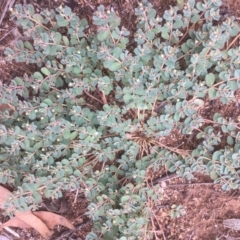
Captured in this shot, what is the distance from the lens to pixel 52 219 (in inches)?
93.8

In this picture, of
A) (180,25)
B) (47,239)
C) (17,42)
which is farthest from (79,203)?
(180,25)

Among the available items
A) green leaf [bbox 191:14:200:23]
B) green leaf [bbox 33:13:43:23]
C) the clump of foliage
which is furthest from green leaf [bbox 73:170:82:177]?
green leaf [bbox 191:14:200:23]

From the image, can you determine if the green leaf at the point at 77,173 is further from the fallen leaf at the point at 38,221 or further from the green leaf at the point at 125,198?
the fallen leaf at the point at 38,221

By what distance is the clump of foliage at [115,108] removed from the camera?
6.66ft

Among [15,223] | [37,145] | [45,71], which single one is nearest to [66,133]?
[37,145]

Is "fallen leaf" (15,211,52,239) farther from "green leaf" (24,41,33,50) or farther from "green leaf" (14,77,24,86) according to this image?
"green leaf" (24,41,33,50)

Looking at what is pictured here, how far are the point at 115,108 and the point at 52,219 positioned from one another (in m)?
0.72

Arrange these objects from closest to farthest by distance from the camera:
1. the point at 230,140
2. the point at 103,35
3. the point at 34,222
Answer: the point at 103,35 → the point at 230,140 → the point at 34,222

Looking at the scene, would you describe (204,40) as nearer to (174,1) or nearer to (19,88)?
(174,1)

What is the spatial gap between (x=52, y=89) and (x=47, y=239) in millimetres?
795

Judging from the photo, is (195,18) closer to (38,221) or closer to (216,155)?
(216,155)

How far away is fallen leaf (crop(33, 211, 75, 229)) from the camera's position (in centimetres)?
237

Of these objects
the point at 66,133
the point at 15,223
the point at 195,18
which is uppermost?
the point at 195,18

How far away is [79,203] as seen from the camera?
2.42 meters
